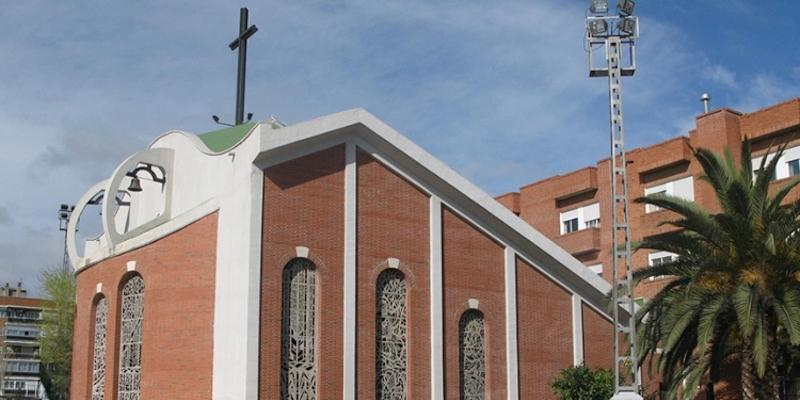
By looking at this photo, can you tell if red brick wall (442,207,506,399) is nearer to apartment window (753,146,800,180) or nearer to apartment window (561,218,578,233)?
apartment window (753,146,800,180)

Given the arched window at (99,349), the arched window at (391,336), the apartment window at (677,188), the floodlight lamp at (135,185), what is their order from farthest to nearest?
the apartment window at (677,188)
the floodlight lamp at (135,185)
the arched window at (99,349)
the arched window at (391,336)

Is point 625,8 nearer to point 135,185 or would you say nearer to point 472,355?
point 472,355

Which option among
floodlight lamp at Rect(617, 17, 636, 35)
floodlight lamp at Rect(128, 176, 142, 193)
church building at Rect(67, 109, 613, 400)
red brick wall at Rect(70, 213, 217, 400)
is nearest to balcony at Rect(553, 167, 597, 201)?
church building at Rect(67, 109, 613, 400)

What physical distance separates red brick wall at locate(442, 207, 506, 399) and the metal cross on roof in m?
8.31

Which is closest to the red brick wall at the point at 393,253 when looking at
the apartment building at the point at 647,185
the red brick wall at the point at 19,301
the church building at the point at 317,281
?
the church building at the point at 317,281

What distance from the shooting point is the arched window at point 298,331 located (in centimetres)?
2288

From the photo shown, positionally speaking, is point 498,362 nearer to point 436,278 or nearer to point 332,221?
point 436,278

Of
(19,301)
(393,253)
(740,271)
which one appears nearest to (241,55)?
(393,253)

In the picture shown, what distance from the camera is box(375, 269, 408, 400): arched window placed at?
2452 centimetres

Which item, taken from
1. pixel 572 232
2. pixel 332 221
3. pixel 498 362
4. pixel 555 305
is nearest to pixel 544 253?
pixel 555 305

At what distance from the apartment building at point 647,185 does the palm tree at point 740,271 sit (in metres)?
8.55

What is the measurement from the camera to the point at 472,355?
26375mm

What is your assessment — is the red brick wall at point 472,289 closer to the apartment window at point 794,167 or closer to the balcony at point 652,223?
the balcony at point 652,223

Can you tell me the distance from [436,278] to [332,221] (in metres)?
3.39
